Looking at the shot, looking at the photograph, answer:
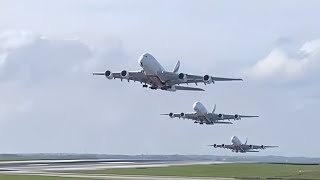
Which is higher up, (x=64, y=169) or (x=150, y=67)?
(x=150, y=67)

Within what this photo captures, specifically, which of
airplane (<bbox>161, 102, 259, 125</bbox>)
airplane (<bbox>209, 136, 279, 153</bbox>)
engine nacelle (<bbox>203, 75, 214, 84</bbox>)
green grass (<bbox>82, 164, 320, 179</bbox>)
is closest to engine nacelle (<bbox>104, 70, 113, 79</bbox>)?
engine nacelle (<bbox>203, 75, 214, 84</bbox>)

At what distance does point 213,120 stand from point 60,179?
184ft

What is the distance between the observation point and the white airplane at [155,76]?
247ft

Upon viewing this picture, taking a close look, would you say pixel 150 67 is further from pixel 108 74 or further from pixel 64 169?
pixel 64 169

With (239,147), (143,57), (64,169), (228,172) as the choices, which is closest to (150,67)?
(143,57)

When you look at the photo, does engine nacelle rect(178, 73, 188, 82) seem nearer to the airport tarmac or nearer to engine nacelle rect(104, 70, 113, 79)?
engine nacelle rect(104, 70, 113, 79)

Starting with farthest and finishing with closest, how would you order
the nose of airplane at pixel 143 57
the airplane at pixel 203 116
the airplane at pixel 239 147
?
the airplane at pixel 239 147, the airplane at pixel 203 116, the nose of airplane at pixel 143 57

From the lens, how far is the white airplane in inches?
2960

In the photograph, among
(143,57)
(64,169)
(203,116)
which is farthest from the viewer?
(203,116)

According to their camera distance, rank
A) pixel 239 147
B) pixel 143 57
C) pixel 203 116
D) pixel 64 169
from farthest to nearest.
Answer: pixel 239 147 < pixel 203 116 < pixel 64 169 < pixel 143 57

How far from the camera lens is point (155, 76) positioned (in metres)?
76.1

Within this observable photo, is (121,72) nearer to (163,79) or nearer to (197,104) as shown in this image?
(163,79)

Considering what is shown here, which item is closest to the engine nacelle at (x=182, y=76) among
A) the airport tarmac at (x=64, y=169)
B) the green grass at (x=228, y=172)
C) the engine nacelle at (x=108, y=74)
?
the engine nacelle at (x=108, y=74)

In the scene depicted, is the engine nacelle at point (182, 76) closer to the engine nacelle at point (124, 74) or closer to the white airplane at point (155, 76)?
the white airplane at point (155, 76)
